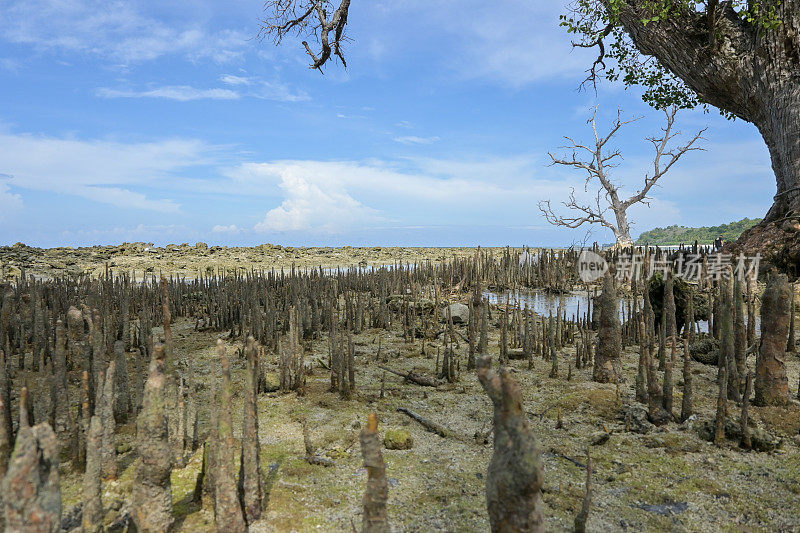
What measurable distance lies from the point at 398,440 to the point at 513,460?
222 centimetres

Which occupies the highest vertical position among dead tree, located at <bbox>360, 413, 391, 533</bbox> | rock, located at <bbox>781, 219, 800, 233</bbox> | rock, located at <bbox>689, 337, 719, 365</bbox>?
rock, located at <bbox>781, 219, 800, 233</bbox>

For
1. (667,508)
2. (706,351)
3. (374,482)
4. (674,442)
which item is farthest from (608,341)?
(374,482)

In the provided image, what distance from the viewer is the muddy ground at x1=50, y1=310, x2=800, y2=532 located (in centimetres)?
307

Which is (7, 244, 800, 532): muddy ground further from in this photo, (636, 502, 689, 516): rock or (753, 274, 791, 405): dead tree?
(753, 274, 791, 405): dead tree

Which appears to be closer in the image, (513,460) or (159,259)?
(513,460)

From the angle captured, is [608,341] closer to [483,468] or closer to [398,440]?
[483,468]

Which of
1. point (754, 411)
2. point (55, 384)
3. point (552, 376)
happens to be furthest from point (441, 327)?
point (55, 384)

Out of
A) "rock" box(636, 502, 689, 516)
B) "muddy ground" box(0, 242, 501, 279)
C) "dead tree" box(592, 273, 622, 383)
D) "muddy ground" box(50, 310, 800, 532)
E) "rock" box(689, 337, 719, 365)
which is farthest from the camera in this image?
"muddy ground" box(0, 242, 501, 279)

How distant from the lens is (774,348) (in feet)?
16.1

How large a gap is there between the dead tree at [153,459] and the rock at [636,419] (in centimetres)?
406

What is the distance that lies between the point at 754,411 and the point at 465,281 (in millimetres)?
10275

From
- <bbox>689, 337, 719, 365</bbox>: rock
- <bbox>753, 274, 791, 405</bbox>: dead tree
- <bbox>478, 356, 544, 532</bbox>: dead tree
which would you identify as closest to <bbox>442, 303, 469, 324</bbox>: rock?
<bbox>689, 337, 719, 365</bbox>: rock

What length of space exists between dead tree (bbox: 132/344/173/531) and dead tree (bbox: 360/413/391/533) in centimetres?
135

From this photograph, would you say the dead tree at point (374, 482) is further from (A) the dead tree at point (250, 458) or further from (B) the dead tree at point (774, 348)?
(B) the dead tree at point (774, 348)
